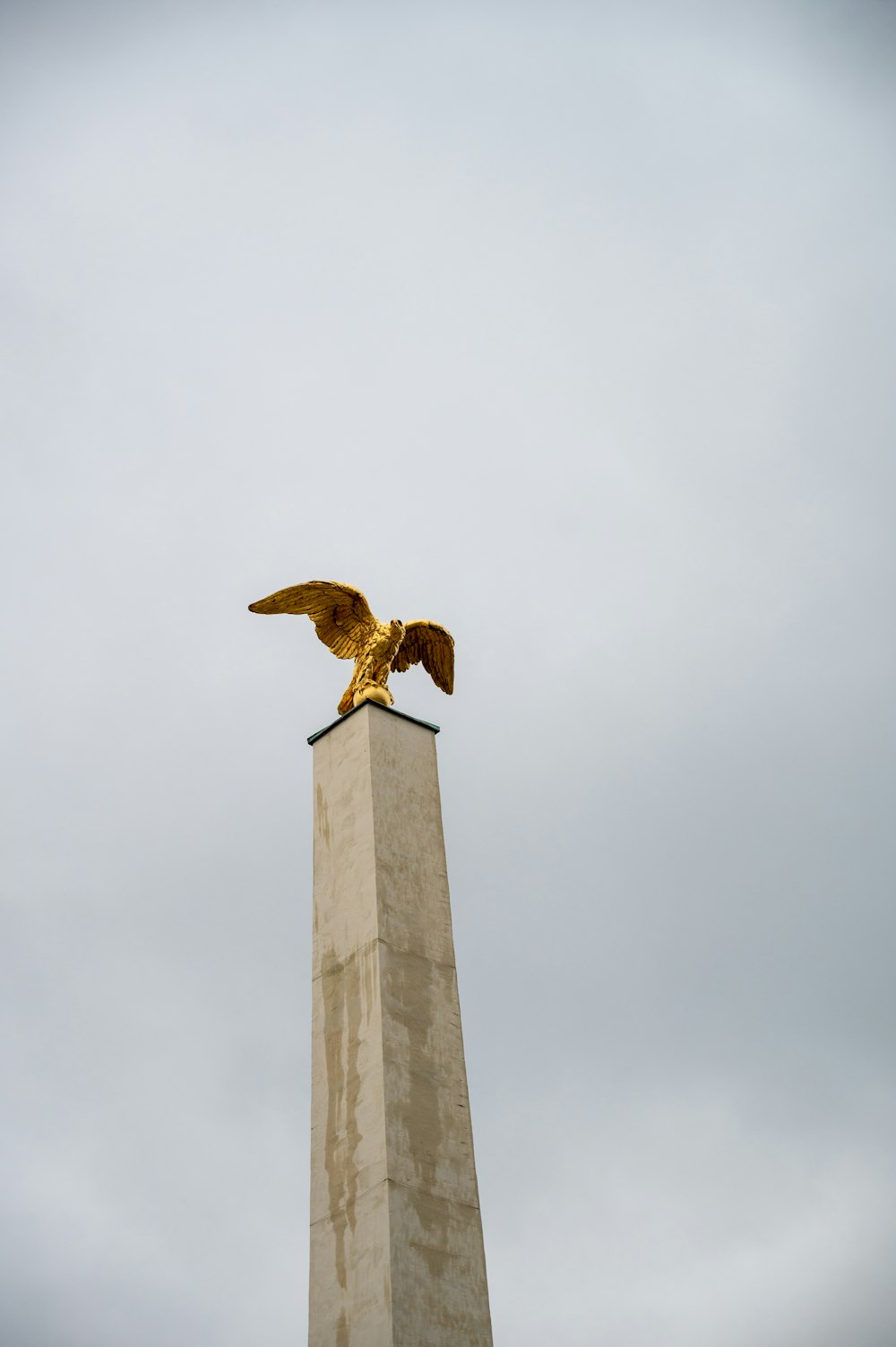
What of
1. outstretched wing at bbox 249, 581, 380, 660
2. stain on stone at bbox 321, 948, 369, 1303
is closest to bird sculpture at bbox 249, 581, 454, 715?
outstretched wing at bbox 249, 581, 380, 660

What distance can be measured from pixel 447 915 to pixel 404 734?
2124 millimetres

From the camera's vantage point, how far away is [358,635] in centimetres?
1661

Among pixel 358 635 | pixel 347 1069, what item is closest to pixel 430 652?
pixel 358 635

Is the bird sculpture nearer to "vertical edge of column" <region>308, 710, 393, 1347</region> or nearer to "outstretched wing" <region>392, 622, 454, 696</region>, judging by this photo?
"outstretched wing" <region>392, 622, 454, 696</region>

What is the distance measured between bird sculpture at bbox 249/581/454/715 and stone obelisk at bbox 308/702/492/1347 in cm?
57

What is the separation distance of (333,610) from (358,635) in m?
0.42

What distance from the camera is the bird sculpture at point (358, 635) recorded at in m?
16.1

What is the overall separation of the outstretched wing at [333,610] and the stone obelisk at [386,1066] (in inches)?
50.1

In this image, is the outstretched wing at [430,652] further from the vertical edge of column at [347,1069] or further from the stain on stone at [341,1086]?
the stain on stone at [341,1086]

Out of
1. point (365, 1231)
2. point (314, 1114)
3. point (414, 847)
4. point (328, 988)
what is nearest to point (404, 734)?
point (414, 847)

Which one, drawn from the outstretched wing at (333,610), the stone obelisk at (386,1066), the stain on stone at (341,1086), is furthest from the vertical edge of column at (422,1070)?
the outstretched wing at (333,610)

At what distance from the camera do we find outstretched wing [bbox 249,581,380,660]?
649 inches

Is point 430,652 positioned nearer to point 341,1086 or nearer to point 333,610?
point 333,610

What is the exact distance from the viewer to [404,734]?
15.6m
